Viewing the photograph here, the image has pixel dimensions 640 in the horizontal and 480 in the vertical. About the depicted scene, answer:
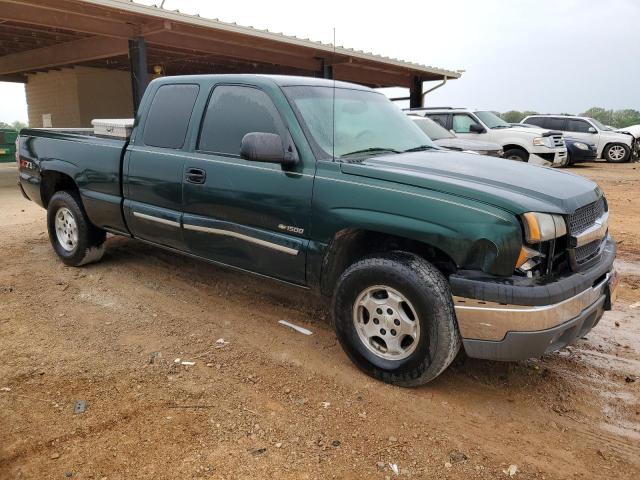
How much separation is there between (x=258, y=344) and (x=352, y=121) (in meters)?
1.73

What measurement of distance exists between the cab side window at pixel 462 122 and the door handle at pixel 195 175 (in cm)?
1060

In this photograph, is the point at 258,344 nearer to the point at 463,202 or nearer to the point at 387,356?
the point at 387,356

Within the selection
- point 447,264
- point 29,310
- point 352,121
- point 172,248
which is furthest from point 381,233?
point 29,310

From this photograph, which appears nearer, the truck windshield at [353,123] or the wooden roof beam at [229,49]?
the truck windshield at [353,123]

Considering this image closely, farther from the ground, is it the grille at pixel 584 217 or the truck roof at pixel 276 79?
the truck roof at pixel 276 79

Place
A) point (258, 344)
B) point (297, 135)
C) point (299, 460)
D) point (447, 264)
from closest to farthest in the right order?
1. point (299, 460)
2. point (447, 264)
3. point (297, 135)
4. point (258, 344)

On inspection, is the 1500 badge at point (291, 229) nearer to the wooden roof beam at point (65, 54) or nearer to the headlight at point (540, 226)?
the headlight at point (540, 226)

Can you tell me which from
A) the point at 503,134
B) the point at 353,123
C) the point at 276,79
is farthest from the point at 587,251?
the point at 503,134

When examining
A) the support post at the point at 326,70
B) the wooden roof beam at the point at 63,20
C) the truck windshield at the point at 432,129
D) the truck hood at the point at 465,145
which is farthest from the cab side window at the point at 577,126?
the wooden roof beam at the point at 63,20

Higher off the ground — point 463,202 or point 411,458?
point 463,202

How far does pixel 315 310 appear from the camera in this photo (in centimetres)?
445

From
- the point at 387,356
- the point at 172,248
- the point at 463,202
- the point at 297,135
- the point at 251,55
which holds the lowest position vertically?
the point at 387,356

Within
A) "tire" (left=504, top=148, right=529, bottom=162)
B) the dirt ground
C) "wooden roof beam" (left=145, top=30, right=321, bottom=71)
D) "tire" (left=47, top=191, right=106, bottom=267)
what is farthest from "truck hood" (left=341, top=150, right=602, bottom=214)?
"tire" (left=504, top=148, right=529, bottom=162)

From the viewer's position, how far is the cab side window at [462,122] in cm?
1353
